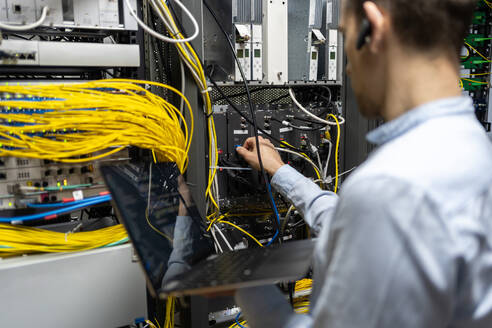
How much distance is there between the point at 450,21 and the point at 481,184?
0.29 m

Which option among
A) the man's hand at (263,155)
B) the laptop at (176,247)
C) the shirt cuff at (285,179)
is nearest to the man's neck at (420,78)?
the laptop at (176,247)

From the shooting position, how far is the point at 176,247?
47.5 inches

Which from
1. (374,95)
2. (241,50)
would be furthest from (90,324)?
(241,50)

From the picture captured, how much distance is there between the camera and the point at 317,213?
1299mm

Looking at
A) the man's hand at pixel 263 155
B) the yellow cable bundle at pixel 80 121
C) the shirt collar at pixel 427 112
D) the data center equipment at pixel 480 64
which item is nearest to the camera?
the shirt collar at pixel 427 112

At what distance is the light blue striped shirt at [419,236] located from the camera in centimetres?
57

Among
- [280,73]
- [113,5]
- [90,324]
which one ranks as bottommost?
[90,324]

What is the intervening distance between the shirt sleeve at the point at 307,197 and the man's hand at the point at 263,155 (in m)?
0.08

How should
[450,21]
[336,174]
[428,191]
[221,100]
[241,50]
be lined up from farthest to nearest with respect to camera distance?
[336,174], [221,100], [241,50], [450,21], [428,191]

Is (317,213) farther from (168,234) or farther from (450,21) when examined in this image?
(450,21)

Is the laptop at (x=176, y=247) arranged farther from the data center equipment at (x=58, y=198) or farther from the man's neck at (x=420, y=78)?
the man's neck at (x=420, y=78)

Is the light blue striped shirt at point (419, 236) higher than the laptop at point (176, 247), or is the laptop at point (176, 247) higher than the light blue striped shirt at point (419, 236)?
the light blue striped shirt at point (419, 236)

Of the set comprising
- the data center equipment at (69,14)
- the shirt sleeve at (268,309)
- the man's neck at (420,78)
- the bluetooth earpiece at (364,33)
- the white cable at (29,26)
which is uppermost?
the data center equipment at (69,14)

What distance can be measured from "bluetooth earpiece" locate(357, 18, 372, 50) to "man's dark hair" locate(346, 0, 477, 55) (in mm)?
42
